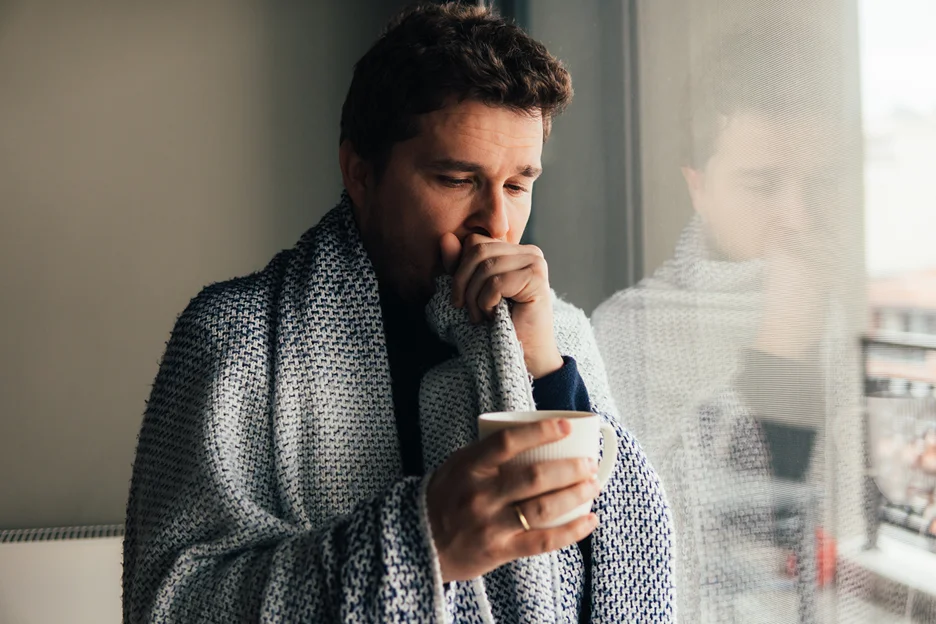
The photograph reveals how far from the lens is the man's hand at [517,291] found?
996 mm

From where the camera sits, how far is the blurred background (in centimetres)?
77

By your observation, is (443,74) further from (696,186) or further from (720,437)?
(720,437)

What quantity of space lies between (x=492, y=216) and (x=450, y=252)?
2.9 inches

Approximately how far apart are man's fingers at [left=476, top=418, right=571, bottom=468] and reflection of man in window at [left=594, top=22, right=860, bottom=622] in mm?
373

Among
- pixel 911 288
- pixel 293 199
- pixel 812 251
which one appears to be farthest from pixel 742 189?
pixel 293 199

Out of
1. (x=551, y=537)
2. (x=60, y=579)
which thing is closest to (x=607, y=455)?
(x=551, y=537)

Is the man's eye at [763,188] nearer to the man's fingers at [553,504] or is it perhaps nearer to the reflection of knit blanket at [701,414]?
the reflection of knit blanket at [701,414]

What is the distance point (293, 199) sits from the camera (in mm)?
2699

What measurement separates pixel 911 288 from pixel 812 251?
154 millimetres

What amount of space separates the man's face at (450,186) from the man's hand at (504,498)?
443mm

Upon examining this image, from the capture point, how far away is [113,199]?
2562 mm

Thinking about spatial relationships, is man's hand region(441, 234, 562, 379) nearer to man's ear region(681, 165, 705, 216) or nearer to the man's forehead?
the man's forehead

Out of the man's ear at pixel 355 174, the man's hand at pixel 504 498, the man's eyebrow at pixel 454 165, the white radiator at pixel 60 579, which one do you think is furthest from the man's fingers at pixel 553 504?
the white radiator at pixel 60 579

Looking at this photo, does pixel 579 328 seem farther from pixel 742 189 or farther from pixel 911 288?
pixel 911 288
